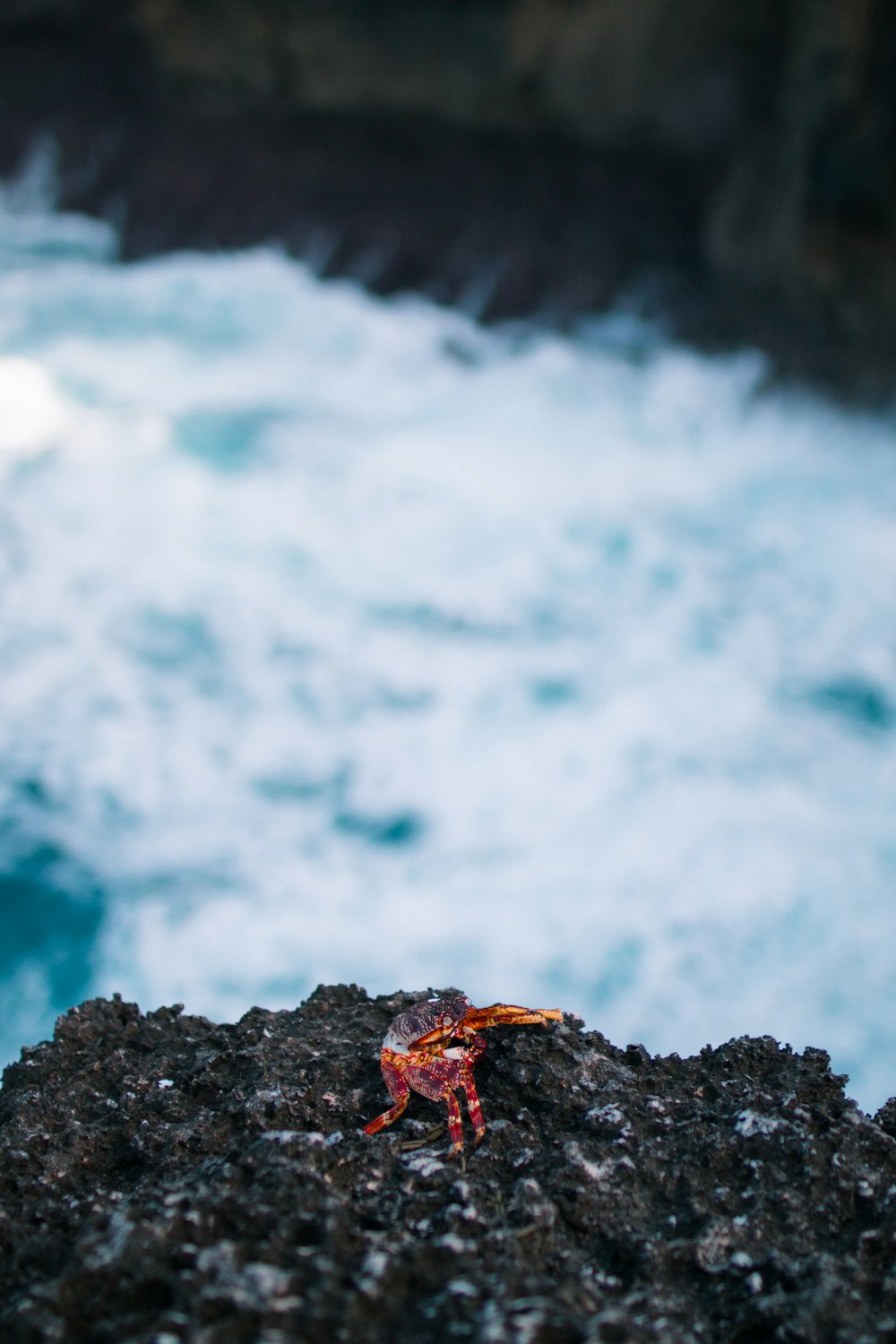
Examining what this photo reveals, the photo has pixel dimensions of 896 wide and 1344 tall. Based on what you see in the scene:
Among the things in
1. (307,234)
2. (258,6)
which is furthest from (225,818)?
(258,6)

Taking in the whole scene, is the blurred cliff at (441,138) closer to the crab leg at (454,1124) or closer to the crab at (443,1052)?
the crab at (443,1052)

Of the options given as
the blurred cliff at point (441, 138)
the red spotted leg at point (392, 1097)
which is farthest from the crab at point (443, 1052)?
the blurred cliff at point (441, 138)

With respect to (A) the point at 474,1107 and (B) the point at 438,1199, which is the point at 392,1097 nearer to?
(A) the point at 474,1107

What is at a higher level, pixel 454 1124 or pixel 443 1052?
pixel 443 1052

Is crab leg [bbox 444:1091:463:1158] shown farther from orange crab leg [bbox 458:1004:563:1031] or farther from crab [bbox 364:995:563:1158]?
orange crab leg [bbox 458:1004:563:1031]

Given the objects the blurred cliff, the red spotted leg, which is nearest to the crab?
the red spotted leg

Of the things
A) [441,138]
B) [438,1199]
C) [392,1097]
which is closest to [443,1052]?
[392,1097]
